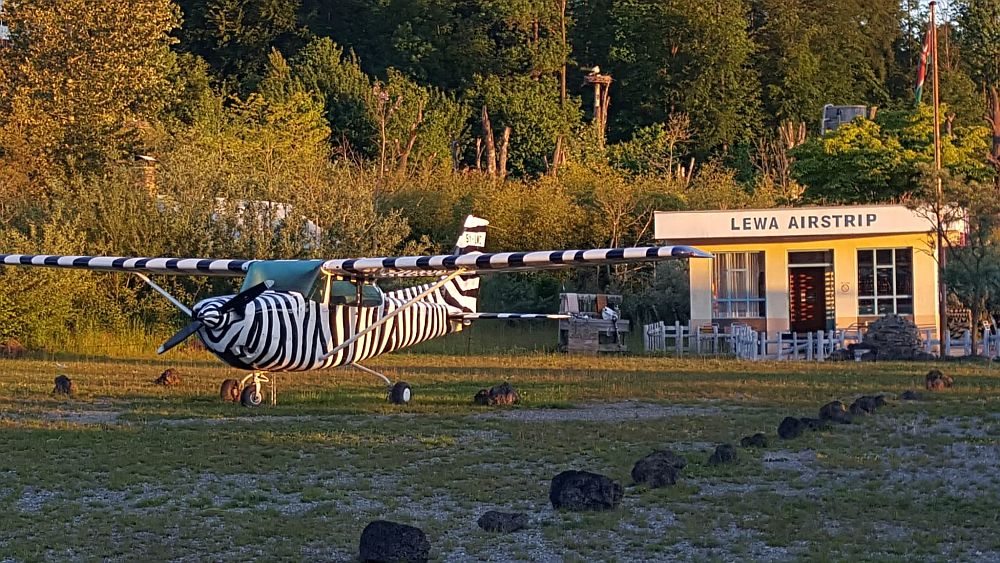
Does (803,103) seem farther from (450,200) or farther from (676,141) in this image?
(450,200)

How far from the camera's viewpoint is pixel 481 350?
2841cm

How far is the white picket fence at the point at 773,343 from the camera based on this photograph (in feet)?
82.0

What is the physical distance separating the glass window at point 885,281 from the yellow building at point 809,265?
0.07ft

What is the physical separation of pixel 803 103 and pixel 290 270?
157 feet

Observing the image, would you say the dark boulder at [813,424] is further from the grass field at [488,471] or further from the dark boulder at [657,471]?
the dark boulder at [657,471]

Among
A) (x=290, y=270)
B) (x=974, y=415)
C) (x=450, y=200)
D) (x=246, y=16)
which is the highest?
(x=246, y=16)

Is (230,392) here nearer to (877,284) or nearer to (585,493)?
(585,493)

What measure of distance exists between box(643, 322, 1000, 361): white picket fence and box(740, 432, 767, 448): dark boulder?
12275 mm

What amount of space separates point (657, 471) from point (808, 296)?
64.7ft

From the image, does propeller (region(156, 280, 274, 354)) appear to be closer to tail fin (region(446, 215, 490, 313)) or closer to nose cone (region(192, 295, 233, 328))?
nose cone (region(192, 295, 233, 328))

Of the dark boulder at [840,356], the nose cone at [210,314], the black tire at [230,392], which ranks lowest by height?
the black tire at [230,392]

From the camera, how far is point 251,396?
1766 centimetres

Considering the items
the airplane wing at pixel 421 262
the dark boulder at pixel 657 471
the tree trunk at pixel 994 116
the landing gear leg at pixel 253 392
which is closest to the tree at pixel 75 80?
the airplane wing at pixel 421 262

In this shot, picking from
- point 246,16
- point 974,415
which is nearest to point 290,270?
point 974,415
